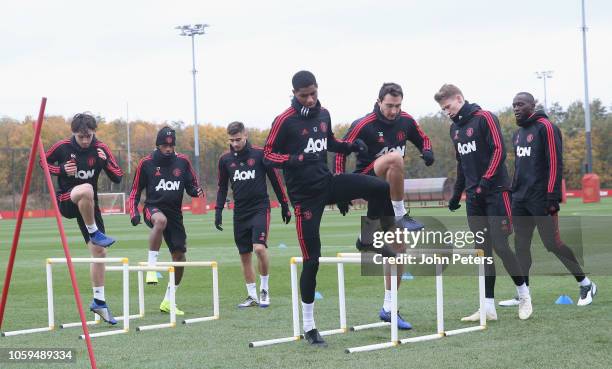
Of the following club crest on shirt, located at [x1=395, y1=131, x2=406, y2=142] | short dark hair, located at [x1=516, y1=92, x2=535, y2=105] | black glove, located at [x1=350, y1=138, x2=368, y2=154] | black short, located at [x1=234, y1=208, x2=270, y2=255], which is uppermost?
short dark hair, located at [x1=516, y1=92, x2=535, y2=105]

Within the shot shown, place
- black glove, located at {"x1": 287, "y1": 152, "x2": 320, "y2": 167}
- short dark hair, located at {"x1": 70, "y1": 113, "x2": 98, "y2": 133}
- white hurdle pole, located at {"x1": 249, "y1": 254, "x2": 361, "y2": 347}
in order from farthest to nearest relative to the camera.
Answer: short dark hair, located at {"x1": 70, "y1": 113, "x2": 98, "y2": 133}, white hurdle pole, located at {"x1": 249, "y1": 254, "x2": 361, "y2": 347}, black glove, located at {"x1": 287, "y1": 152, "x2": 320, "y2": 167}

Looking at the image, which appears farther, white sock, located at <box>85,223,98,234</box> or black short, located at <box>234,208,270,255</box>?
black short, located at <box>234,208,270,255</box>

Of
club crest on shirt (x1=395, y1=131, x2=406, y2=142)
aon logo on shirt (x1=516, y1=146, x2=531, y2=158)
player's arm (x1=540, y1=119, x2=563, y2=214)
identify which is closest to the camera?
club crest on shirt (x1=395, y1=131, x2=406, y2=142)

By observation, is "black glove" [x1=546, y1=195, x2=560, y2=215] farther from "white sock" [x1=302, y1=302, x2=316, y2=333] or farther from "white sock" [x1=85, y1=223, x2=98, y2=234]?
"white sock" [x1=85, y1=223, x2=98, y2=234]

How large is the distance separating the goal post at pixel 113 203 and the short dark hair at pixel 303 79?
2240 inches

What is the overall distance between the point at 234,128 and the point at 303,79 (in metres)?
4.31

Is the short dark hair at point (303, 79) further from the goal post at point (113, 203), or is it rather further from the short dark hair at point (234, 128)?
the goal post at point (113, 203)

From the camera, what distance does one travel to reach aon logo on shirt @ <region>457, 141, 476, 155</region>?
9695 millimetres

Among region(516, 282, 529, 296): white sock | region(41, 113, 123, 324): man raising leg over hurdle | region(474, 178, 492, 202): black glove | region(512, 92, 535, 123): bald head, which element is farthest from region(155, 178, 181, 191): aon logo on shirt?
region(516, 282, 529, 296): white sock

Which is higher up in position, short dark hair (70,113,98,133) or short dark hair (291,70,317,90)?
short dark hair (291,70,317,90)

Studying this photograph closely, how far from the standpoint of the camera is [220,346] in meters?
8.45

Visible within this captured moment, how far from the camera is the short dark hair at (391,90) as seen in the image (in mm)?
9273

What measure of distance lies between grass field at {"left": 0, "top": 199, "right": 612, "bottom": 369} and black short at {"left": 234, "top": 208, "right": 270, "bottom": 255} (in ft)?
2.52

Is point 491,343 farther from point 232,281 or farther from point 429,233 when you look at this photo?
point 232,281
